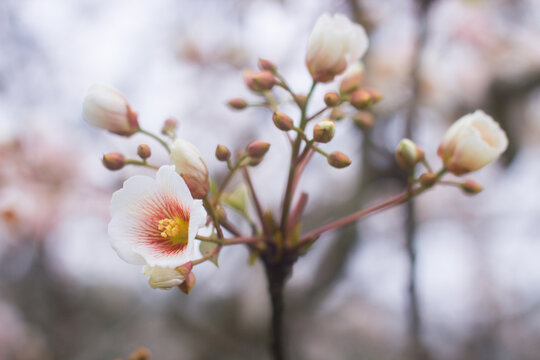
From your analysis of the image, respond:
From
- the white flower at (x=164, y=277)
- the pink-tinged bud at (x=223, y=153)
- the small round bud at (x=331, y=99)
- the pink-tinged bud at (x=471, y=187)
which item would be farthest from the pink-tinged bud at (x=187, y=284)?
the pink-tinged bud at (x=471, y=187)

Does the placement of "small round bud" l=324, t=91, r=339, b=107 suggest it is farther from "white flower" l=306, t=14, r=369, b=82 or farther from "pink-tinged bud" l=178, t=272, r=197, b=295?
"pink-tinged bud" l=178, t=272, r=197, b=295

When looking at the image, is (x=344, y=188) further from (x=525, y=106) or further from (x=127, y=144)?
(x=127, y=144)

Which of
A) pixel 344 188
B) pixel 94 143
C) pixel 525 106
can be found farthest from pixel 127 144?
pixel 525 106

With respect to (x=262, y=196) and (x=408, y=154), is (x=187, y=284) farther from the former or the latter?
(x=262, y=196)

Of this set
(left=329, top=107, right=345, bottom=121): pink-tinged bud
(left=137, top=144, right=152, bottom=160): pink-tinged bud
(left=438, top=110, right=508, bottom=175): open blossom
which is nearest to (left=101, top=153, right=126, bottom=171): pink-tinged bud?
(left=137, top=144, right=152, bottom=160): pink-tinged bud

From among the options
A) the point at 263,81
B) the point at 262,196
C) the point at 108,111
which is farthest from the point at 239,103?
the point at 262,196

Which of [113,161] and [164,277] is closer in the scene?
[164,277]
